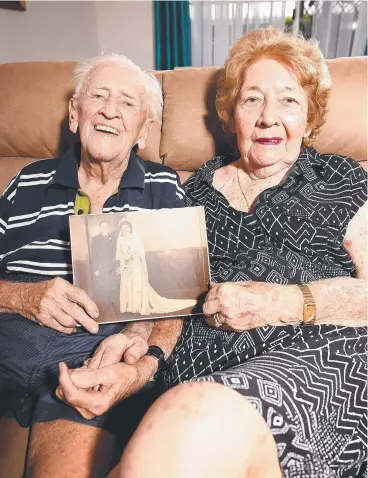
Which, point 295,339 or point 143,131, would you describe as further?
point 143,131

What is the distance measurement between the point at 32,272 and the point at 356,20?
11.8 ft

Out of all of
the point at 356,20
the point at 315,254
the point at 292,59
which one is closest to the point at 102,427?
the point at 315,254

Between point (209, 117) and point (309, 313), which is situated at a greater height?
point (209, 117)

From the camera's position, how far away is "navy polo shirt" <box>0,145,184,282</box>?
121 centimetres

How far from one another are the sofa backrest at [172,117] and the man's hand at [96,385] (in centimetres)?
80

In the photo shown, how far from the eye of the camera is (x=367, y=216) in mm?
1139

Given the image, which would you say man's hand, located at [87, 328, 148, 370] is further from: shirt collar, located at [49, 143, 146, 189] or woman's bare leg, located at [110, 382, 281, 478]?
shirt collar, located at [49, 143, 146, 189]

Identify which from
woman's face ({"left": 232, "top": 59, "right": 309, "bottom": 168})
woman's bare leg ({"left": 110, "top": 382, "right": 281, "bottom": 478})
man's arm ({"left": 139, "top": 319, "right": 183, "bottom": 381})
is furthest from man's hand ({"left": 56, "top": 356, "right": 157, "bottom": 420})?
woman's face ({"left": 232, "top": 59, "right": 309, "bottom": 168})

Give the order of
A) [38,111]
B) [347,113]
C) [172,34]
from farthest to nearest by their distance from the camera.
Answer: [172,34]
[38,111]
[347,113]

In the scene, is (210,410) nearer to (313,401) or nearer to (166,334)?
(313,401)

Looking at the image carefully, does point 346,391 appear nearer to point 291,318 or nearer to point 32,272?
point 291,318

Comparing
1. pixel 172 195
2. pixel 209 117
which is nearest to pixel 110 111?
pixel 172 195

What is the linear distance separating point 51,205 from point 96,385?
55cm

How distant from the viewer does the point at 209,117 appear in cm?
148
